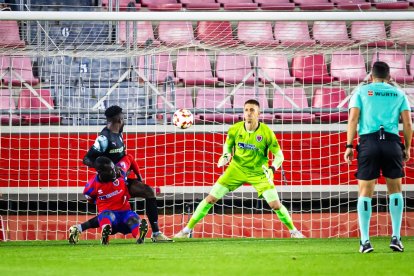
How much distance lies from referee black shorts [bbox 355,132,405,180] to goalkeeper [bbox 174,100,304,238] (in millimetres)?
3152

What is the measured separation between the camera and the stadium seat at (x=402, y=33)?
46.2 feet

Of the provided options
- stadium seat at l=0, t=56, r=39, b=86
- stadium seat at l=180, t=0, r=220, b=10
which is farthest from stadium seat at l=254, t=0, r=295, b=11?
stadium seat at l=0, t=56, r=39, b=86

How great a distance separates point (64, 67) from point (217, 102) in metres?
2.44

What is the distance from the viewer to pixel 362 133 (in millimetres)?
9297

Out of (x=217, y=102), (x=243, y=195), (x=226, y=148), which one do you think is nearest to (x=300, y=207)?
(x=243, y=195)

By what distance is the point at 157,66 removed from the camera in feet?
51.1

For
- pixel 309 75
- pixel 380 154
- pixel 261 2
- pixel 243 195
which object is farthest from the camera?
pixel 261 2

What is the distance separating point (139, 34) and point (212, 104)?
2090 mm

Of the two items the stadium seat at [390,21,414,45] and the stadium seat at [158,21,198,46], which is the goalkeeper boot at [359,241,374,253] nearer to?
the stadium seat at [390,21,414,45]

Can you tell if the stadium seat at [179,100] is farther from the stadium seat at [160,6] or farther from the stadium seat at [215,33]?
the stadium seat at [160,6]

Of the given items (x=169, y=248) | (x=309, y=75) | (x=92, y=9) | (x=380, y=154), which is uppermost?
(x=92, y=9)

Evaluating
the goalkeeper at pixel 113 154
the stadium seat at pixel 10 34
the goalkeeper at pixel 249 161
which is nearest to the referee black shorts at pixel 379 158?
the goalkeeper at pixel 249 161

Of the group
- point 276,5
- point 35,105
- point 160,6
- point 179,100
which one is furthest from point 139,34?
point 276,5

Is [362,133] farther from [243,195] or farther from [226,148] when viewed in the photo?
[243,195]
